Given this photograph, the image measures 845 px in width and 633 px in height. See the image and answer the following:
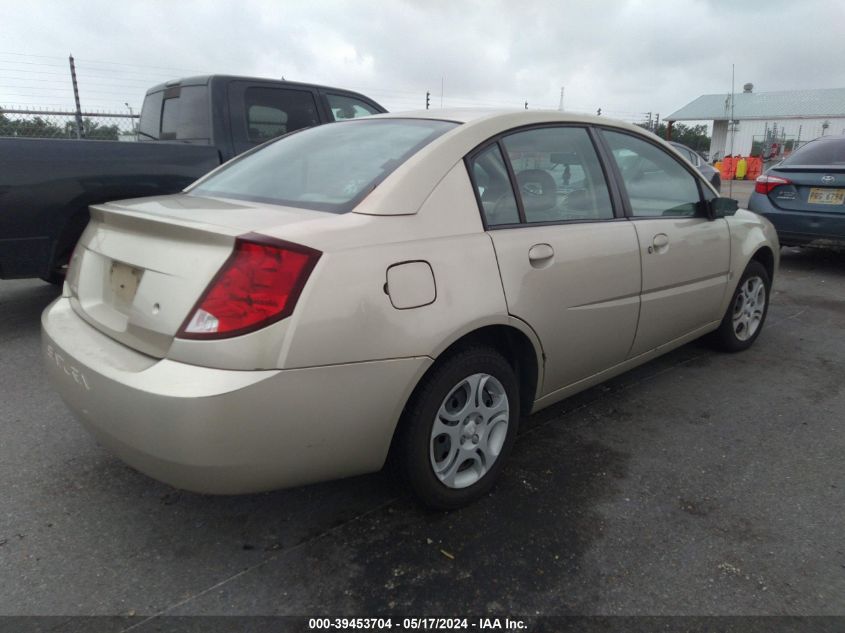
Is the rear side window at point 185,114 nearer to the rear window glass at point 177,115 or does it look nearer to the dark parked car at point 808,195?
the rear window glass at point 177,115

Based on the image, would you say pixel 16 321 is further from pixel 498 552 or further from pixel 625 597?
pixel 625 597

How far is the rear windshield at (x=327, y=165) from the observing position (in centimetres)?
229

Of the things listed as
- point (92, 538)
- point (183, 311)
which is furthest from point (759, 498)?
point (92, 538)

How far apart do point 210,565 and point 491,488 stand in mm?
A: 1105

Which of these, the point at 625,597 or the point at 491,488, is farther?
the point at 491,488

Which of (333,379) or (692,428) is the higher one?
(333,379)

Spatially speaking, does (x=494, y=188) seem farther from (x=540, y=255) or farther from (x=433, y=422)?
(x=433, y=422)

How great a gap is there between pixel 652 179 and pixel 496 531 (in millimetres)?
2128

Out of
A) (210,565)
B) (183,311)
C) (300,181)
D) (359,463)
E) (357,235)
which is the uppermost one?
(300,181)

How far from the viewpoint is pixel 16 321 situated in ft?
15.4

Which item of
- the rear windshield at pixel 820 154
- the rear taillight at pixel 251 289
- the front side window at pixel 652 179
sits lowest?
the rear taillight at pixel 251 289

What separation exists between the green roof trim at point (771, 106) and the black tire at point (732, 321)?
110 ft

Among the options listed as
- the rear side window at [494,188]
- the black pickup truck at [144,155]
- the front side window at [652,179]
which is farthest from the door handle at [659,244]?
the black pickup truck at [144,155]

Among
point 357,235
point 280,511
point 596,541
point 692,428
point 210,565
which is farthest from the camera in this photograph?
point 692,428
